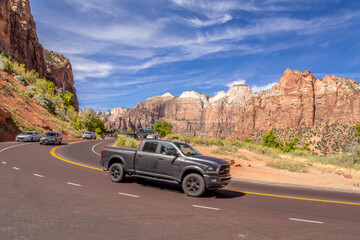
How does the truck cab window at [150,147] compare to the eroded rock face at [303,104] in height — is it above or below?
below

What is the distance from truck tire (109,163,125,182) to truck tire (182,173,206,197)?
9.07 ft

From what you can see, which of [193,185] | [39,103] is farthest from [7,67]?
[193,185]

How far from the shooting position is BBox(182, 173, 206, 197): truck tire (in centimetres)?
838

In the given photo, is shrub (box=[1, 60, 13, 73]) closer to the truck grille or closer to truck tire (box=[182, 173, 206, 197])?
truck tire (box=[182, 173, 206, 197])

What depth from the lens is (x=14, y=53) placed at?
223 feet

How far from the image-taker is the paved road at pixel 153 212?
487 cm

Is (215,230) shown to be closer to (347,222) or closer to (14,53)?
(347,222)

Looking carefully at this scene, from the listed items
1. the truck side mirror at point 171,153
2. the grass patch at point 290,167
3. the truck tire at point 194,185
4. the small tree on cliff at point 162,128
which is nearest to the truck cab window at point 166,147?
the truck side mirror at point 171,153

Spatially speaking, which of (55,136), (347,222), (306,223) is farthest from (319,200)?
(55,136)

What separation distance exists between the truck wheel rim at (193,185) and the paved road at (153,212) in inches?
15.2

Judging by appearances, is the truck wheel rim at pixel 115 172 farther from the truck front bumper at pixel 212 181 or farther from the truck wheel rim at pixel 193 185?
the truck front bumper at pixel 212 181

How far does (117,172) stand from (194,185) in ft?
11.2

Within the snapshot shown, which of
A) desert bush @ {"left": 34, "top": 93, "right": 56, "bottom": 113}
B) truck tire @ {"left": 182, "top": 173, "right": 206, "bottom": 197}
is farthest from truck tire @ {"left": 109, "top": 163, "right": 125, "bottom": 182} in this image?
desert bush @ {"left": 34, "top": 93, "right": 56, "bottom": 113}

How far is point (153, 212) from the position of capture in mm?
6293
